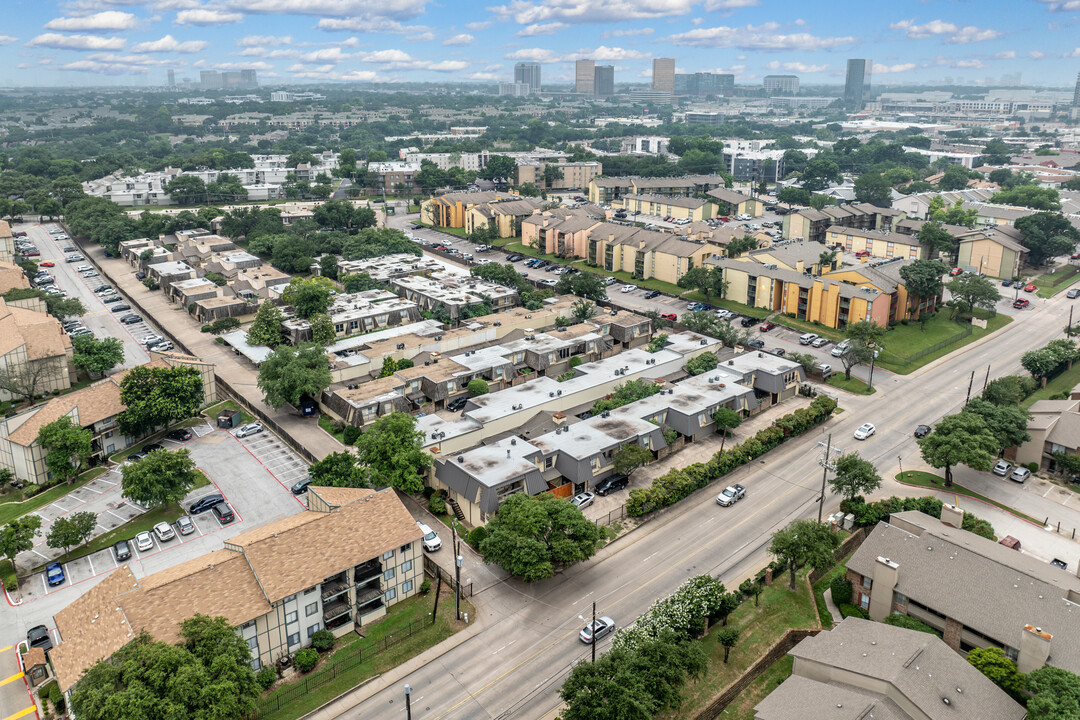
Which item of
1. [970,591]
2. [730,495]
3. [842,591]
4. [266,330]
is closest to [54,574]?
[266,330]

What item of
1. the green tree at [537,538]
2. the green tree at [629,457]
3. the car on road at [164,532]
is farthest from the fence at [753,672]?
the car on road at [164,532]

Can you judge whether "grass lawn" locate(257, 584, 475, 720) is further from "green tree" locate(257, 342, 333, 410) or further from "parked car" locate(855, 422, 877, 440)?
"parked car" locate(855, 422, 877, 440)

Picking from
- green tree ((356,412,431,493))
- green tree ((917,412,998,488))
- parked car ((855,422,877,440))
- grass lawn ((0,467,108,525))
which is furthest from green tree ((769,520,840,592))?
grass lawn ((0,467,108,525))

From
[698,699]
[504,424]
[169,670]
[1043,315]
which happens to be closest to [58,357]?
[504,424]

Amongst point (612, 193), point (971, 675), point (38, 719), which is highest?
point (612, 193)

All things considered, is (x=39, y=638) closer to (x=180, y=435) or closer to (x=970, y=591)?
(x=180, y=435)

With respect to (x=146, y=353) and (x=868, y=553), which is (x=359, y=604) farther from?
(x=146, y=353)
